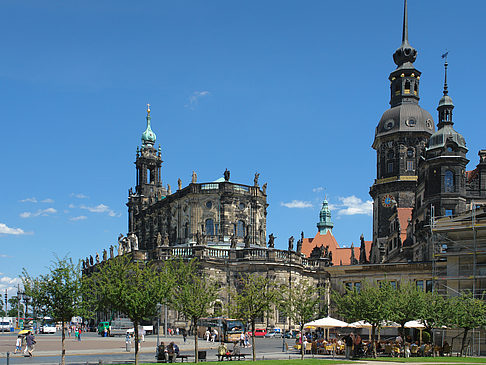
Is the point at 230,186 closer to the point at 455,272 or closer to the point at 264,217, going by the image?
the point at 264,217

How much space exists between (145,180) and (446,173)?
172 feet

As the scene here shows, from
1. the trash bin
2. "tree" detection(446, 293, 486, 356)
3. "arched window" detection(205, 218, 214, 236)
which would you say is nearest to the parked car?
"arched window" detection(205, 218, 214, 236)

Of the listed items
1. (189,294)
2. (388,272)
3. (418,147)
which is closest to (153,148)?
(418,147)

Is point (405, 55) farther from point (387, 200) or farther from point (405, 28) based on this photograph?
point (387, 200)

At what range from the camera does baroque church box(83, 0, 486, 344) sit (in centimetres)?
6462

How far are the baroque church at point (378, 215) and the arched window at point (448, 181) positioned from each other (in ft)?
0.34

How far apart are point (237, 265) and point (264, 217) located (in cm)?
1473

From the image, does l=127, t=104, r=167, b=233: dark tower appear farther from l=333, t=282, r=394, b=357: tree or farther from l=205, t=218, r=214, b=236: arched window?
l=333, t=282, r=394, b=357: tree

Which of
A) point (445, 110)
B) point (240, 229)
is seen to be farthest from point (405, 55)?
point (240, 229)

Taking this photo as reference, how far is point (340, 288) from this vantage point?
69250mm

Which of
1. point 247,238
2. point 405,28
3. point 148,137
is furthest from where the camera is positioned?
point 148,137

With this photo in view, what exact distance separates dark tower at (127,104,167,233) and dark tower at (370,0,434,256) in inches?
1336

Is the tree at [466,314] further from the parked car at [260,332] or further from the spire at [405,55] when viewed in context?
the spire at [405,55]

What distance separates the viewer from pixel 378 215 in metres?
96.4
